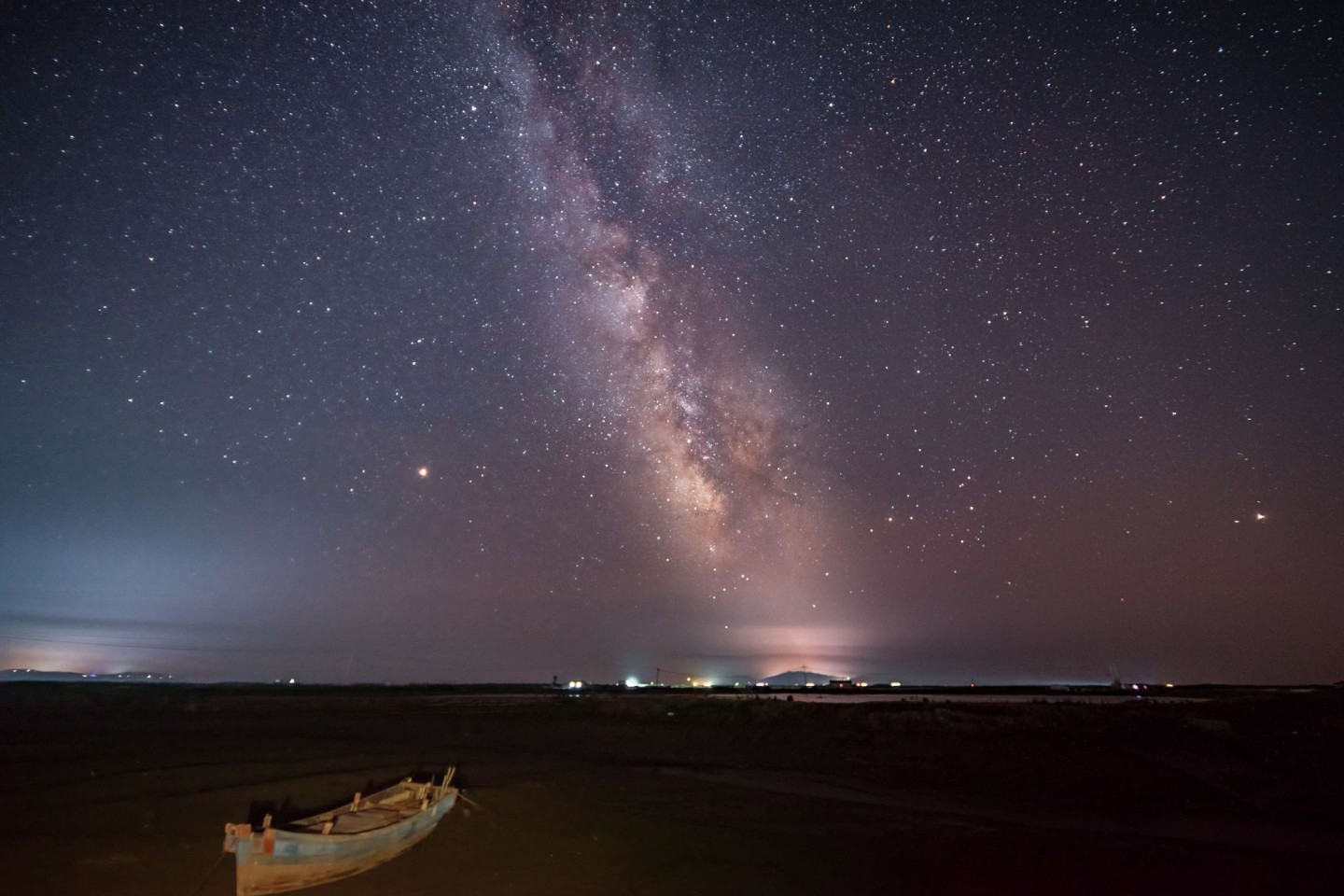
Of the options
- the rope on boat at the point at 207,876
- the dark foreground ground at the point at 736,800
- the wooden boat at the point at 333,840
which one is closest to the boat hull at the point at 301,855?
the wooden boat at the point at 333,840

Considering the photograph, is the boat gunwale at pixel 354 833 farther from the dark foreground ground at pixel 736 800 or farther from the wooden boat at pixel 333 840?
the dark foreground ground at pixel 736 800

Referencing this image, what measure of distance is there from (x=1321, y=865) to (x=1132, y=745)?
582 inches

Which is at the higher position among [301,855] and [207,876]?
[301,855]

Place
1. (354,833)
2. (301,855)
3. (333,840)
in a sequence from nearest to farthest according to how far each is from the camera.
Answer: (301,855) < (333,840) < (354,833)

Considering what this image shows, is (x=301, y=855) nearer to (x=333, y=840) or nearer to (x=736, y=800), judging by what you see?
(x=333, y=840)

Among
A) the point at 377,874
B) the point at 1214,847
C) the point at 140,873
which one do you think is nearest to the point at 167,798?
the point at 140,873

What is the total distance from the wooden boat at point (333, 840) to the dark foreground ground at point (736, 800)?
13.4 inches

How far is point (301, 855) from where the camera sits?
10.5 m

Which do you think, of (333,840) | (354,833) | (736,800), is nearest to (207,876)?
(354,833)

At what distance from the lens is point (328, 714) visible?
4138cm

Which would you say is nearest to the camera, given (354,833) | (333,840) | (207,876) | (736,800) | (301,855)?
(301,855)

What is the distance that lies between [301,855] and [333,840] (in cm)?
59

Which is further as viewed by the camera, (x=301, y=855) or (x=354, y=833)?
(x=354, y=833)

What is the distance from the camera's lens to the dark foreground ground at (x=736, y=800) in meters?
12.9
